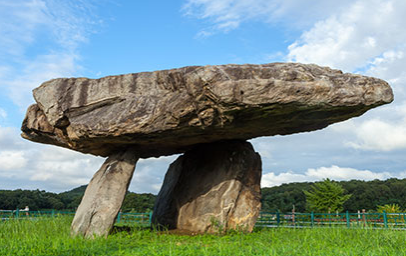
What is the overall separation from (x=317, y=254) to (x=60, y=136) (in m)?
7.46

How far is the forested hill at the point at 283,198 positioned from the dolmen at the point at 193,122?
52.8 feet

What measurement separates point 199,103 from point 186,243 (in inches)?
123

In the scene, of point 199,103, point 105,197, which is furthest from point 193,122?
point 105,197

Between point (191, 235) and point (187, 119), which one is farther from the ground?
point (187, 119)

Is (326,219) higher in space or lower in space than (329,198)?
lower

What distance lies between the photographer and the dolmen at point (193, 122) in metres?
7.57

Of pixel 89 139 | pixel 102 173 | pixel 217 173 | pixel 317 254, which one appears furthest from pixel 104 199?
pixel 317 254

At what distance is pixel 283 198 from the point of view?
33688mm

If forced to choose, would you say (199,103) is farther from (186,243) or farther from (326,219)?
(326,219)

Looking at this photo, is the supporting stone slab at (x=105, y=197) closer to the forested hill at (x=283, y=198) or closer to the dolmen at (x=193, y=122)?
the dolmen at (x=193, y=122)

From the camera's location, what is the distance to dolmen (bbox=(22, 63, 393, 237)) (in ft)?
24.8

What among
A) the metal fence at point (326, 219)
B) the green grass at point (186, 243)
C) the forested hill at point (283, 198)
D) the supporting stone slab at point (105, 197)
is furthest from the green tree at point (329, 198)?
the supporting stone slab at point (105, 197)

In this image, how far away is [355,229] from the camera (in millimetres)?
9906

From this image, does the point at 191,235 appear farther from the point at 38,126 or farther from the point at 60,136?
the point at 38,126
